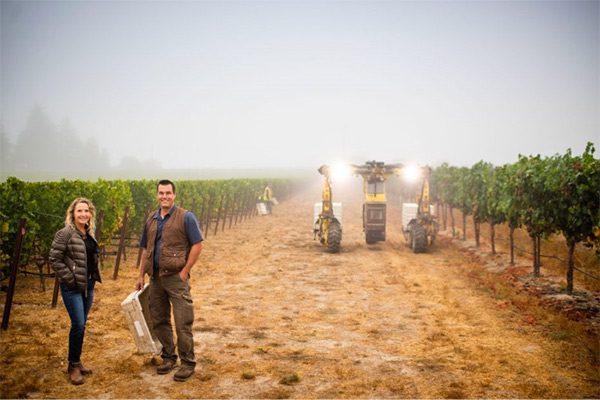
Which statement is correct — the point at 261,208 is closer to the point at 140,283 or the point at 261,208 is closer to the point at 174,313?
the point at 140,283

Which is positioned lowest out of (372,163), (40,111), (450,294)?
(450,294)

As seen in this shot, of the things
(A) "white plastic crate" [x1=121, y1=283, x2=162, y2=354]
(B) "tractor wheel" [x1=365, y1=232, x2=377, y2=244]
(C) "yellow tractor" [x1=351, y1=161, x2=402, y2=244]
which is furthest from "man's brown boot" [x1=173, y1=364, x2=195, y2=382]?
(B) "tractor wheel" [x1=365, y1=232, x2=377, y2=244]

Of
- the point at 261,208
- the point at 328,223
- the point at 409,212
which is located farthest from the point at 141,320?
the point at 261,208

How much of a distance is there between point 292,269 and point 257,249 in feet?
13.5

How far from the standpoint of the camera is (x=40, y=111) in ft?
430

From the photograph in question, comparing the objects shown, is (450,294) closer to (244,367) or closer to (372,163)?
(244,367)

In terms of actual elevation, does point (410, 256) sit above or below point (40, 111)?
below

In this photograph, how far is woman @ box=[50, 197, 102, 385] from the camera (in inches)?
195

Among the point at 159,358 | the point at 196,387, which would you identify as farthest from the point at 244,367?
the point at 159,358

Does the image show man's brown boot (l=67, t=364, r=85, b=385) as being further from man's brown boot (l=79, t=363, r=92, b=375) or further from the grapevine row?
the grapevine row

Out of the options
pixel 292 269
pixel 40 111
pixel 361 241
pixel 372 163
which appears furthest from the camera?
pixel 40 111

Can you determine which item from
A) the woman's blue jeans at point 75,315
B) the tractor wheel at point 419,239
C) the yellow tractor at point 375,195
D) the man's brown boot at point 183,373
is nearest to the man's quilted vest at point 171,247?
the woman's blue jeans at point 75,315

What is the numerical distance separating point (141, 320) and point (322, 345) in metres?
2.77

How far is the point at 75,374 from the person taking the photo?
5.11 metres
